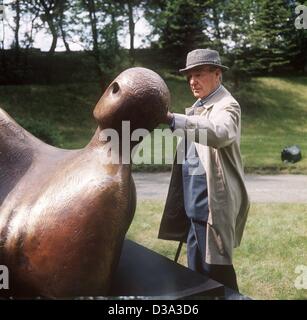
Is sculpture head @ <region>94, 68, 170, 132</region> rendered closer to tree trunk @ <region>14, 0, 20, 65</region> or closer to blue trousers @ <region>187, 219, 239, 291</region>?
blue trousers @ <region>187, 219, 239, 291</region>

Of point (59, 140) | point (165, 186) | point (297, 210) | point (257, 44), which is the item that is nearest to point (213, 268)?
point (297, 210)

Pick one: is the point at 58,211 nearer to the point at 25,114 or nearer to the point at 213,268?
the point at 213,268

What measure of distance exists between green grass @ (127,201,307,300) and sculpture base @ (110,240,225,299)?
1541 millimetres

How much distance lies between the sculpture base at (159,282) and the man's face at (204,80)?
0.82 m

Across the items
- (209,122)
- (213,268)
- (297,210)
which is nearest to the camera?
(209,122)

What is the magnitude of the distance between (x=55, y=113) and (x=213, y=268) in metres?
10.4

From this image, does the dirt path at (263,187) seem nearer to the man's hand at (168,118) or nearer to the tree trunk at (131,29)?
the man's hand at (168,118)

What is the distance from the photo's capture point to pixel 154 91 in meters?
1.73

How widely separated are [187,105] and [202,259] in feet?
35.9

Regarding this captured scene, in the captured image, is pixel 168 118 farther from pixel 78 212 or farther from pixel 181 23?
pixel 181 23

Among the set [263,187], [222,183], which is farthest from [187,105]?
[222,183]

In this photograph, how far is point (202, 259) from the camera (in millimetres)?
2430

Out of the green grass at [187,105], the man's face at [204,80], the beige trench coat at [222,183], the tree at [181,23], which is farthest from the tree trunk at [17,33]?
the beige trench coat at [222,183]

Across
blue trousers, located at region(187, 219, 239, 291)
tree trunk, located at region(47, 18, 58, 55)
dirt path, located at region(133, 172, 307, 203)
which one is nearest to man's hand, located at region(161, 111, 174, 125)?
blue trousers, located at region(187, 219, 239, 291)
